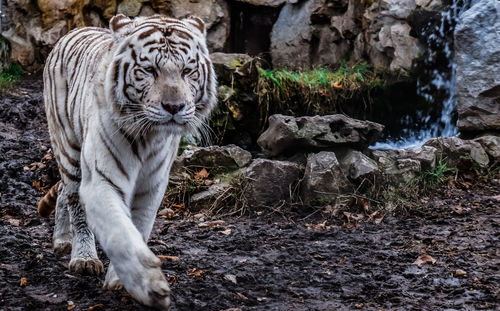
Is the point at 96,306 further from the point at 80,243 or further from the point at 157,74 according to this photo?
the point at 157,74

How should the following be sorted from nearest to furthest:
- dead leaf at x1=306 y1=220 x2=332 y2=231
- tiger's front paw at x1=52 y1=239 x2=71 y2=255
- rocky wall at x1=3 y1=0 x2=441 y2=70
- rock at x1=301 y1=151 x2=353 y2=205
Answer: tiger's front paw at x1=52 y1=239 x2=71 y2=255 < dead leaf at x1=306 y1=220 x2=332 y2=231 < rock at x1=301 y1=151 x2=353 y2=205 < rocky wall at x1=3 y1=0 x2=441 y2=70

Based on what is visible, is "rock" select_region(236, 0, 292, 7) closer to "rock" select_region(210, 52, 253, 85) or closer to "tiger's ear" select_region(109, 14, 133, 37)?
"rock" select_region(210, 52, 253, 85)

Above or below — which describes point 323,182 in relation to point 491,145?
below

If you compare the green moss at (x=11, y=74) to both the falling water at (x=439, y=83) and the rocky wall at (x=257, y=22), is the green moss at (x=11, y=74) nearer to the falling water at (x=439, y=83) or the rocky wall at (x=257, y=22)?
the rocky wall at (x=257, y=22)

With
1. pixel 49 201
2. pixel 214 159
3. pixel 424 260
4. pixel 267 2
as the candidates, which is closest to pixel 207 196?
pixel 214 159

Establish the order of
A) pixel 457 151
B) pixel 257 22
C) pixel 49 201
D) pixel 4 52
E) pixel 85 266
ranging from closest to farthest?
1. pixel 85 266
2. pixel 49 201
3. pixel 457 151
4. pixel 4 52
5. pixel 257 22

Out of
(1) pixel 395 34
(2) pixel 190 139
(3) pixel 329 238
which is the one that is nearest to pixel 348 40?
(1) pixel 395 34

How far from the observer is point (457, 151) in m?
6.08

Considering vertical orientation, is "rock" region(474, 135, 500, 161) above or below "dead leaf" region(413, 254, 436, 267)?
above

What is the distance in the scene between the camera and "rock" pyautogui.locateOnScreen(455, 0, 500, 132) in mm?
6621

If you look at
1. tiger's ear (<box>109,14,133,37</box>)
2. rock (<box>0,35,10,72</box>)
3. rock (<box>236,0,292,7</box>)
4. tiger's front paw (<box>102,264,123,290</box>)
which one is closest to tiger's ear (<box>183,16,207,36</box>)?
tiger's ear (<box>109,14,133,37</box>)

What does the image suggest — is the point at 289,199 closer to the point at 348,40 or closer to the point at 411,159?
the point at 411,159

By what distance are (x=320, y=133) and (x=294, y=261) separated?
1836 mm

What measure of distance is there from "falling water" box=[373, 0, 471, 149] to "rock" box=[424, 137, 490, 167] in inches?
66.2
